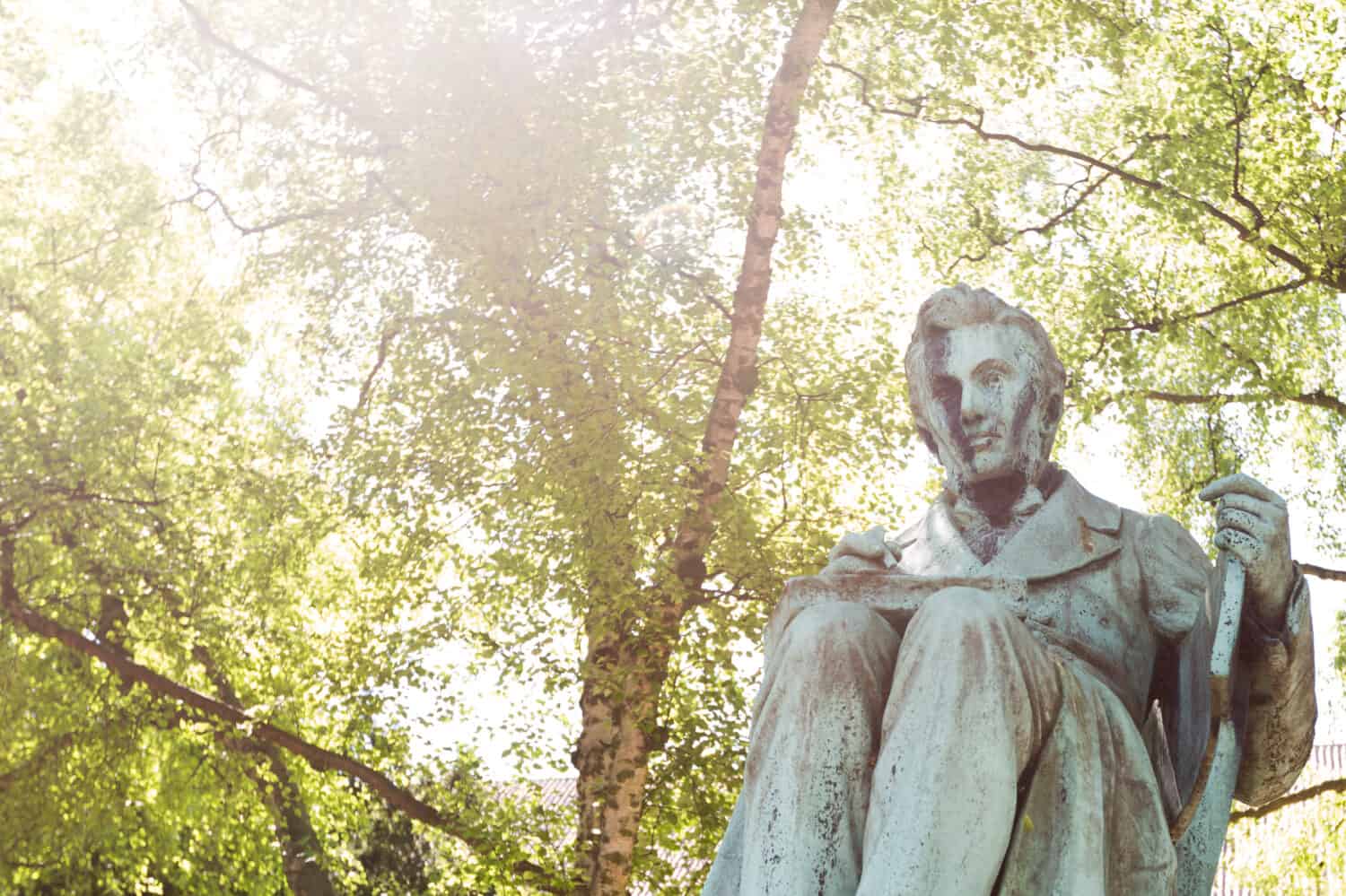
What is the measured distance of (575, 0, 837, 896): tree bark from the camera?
9.31 metres

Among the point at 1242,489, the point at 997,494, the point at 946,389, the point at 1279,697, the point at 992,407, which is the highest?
the point at 946,389

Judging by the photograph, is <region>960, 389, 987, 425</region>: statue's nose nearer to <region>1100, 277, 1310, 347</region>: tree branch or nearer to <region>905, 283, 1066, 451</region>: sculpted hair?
<region>905, 283, 1066, 451</region>: sculpted hair

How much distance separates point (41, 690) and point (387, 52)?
557cm

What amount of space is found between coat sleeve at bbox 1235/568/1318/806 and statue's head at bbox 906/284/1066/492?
2.13 feet

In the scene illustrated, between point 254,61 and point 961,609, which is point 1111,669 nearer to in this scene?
point 961,609

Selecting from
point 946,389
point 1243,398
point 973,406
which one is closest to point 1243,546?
point 973,406

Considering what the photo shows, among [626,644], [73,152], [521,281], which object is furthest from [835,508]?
[73,152]

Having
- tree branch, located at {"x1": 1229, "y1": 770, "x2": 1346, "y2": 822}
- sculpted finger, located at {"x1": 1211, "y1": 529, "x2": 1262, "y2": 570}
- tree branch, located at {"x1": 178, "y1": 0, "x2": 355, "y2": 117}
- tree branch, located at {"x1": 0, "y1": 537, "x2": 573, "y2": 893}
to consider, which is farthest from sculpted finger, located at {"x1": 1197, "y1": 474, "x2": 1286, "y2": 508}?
tree branch, located at {"x1": 178, "y1": 0, "x2": 355, "y2": 117}

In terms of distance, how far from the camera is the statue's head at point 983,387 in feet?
12.2

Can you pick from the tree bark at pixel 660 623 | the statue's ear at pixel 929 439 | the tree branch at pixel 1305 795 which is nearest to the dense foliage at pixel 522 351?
the tree bark at pixel 660 623

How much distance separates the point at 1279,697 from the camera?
3.27 meters

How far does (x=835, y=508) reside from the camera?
10.5 metres

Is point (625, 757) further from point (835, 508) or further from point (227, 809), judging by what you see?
point (227, 809)

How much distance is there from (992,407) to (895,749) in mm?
1095
